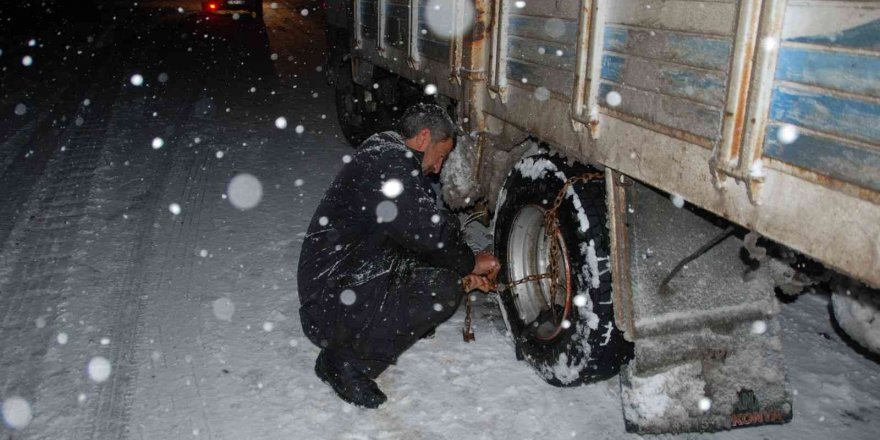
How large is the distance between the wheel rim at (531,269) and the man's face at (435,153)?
0.50m

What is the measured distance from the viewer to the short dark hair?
3.11 meters

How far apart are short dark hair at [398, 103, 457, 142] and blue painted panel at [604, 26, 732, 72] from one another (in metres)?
1.02

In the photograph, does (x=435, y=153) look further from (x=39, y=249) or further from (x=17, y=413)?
(x=39, y=249)

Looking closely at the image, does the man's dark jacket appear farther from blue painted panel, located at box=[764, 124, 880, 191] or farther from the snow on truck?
blue painted panel, located at box=[764, 124, 880, 191]

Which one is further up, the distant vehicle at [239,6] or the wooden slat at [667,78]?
the distant vehicle at [239,6]

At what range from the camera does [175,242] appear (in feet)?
15.7

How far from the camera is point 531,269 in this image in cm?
342

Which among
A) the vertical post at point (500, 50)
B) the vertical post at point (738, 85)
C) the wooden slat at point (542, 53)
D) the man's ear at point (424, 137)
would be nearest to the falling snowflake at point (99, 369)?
the man's ear at point (424, 137)

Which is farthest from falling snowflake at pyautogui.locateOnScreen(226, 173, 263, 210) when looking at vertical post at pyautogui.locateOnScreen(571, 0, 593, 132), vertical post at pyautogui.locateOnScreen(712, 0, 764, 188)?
vertical post at pyautogui.locateOnScreen(712, 0, 764, 188)

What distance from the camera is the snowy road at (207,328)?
116 inches

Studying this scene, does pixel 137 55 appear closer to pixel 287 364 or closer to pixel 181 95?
pixel 181 95

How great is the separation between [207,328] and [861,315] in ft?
10.6

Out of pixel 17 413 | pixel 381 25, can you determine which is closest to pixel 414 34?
pixel 381 25

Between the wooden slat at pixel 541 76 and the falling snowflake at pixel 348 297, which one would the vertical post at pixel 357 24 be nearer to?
the wooden slat at pixel 541 76
